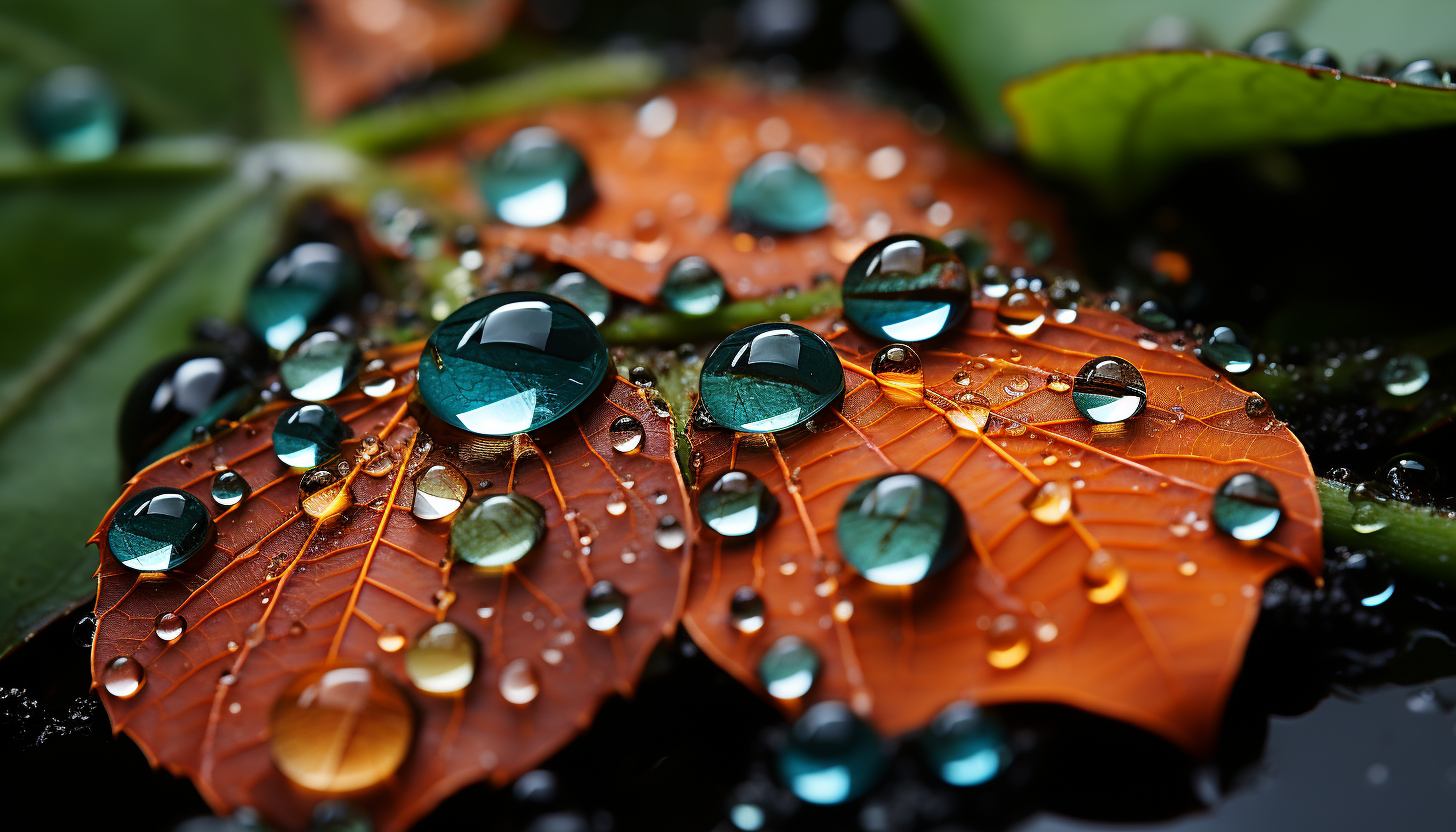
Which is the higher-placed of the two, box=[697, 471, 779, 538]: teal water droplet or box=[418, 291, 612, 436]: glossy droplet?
box=[418, 291, 612, 436]: glossy droplet

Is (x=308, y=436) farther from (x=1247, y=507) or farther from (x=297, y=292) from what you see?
(x=1247, y=507)

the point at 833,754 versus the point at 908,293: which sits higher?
the point at 908,293

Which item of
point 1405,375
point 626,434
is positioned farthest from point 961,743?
point 1405,375

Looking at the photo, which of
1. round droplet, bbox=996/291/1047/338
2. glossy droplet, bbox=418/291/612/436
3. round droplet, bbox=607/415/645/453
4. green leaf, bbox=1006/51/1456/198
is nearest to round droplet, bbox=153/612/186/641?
glossy droplet, bbox=418/291/612/436

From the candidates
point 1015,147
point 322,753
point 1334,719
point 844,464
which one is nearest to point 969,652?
point 844,464

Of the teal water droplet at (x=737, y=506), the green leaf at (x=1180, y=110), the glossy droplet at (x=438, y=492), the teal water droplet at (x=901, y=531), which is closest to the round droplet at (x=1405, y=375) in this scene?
the green leaf at (x=1180, y=110)

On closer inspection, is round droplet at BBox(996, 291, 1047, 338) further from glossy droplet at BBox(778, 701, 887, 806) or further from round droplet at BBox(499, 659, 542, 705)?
round droplet at BBox(499, 659, 542, 705)
